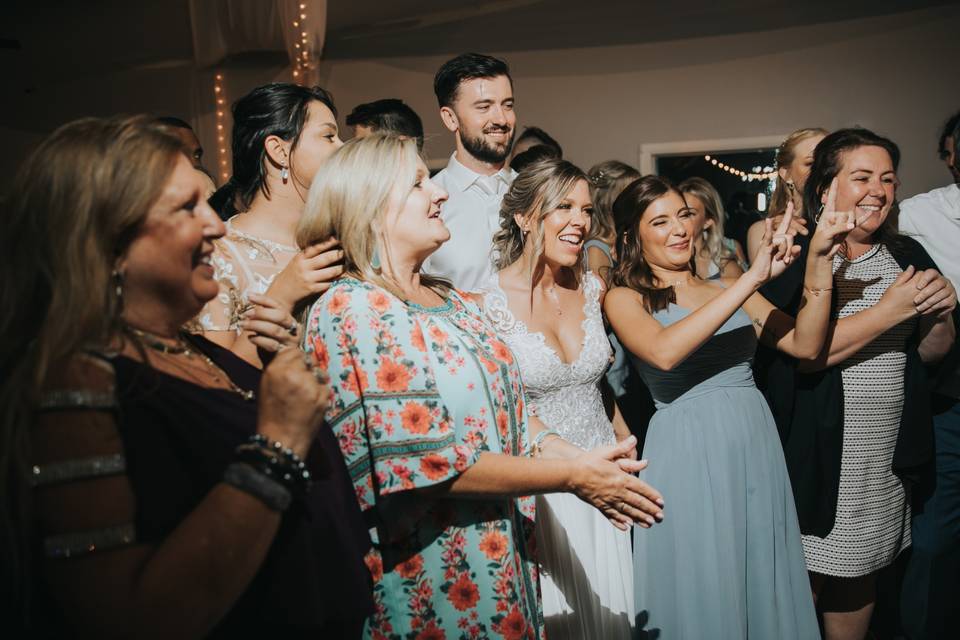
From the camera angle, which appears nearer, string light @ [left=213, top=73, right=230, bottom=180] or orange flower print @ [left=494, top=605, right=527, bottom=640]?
orange flower print @ [left=494, top=605, right=527, bottom=640]

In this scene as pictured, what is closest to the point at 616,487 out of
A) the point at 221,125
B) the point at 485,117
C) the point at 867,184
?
the point at 867,184

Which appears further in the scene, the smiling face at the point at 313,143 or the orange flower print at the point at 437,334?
the smiling face at the point at 313,143

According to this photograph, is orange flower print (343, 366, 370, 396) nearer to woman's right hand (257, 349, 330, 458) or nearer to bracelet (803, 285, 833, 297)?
woman's right hand (257, 349, 330, 458)

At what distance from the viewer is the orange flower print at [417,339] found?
4.77ft

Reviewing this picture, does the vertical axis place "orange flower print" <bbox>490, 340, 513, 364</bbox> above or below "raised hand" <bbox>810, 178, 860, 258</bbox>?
below

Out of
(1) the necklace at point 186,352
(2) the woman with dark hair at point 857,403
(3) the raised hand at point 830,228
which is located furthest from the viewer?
(2) the woman with dark hair at point 857,403

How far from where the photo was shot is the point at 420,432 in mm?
1391

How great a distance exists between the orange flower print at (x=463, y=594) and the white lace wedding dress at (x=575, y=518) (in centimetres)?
65

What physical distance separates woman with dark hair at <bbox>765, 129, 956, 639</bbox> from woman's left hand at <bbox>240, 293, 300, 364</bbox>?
176cm

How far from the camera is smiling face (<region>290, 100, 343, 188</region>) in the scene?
6.58 feet

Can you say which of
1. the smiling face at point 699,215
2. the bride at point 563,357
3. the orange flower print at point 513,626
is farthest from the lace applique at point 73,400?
the smiling face at point 699,215

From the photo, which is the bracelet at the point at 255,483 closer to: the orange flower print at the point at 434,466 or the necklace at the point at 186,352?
the necklace at the point at 186,352

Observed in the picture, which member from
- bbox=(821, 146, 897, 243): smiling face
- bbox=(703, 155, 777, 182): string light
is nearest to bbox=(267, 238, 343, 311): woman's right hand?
bbox=(821, 146, 897, 243): smiling face

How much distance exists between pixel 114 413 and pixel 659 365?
164 centimetres
